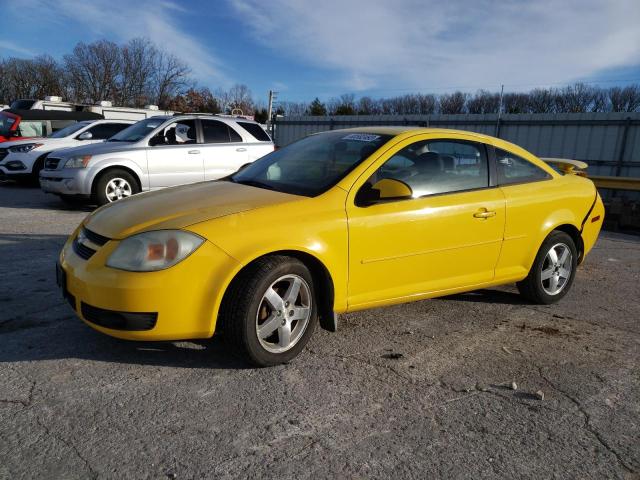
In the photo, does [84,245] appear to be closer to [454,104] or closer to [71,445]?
[71,445]

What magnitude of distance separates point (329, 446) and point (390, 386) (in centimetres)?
69

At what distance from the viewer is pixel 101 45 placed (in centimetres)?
5197

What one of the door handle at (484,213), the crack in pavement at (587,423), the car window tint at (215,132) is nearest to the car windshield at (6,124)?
the car window tint at (215,132)

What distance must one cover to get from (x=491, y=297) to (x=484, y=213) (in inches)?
45.6

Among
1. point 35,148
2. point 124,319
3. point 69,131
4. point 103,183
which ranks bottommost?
point 103,183

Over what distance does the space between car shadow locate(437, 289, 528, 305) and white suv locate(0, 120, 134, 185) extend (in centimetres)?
977

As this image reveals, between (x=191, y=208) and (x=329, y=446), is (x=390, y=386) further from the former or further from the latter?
(x=191, y=208)

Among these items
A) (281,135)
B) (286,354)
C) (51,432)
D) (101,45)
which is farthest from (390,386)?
(101,45)

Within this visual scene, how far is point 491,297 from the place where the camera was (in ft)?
15.5

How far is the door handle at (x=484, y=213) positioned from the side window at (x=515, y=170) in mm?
343

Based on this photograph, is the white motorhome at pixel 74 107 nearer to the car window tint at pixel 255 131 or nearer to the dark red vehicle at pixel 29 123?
the dark red vehicle at pixel 29 123

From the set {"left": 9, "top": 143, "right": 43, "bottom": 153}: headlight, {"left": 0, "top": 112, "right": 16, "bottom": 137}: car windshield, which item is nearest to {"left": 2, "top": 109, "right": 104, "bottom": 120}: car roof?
{"left": 0, "top": 112, "right": 16, "bottom": 137}: car windshield

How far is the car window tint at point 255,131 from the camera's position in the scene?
9758mm

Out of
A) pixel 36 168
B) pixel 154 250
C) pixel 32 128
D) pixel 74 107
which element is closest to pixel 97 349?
pixel 154 250
